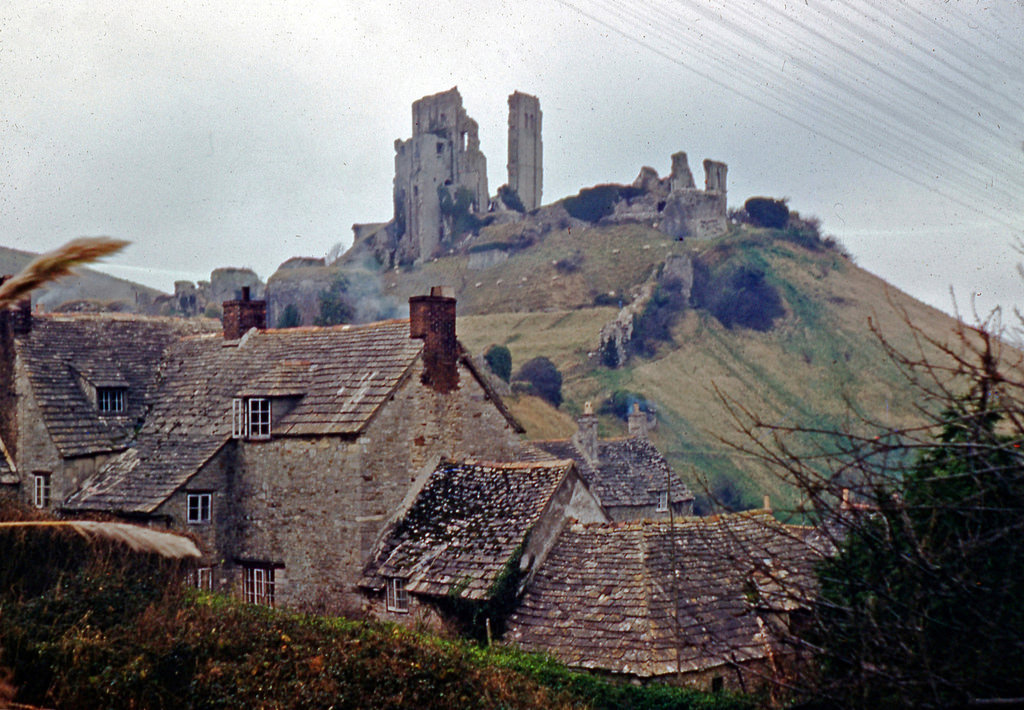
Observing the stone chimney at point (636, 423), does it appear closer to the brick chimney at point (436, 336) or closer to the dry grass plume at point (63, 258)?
the brick chimney at point (436, 336)

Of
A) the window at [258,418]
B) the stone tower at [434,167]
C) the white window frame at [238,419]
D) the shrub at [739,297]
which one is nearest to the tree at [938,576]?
the window at [258,418]

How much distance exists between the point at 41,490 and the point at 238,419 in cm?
590

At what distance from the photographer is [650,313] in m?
84.9

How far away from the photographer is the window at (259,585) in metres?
20.7

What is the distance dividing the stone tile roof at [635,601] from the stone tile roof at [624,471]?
2175 centimetres

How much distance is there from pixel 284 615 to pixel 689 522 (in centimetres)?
826

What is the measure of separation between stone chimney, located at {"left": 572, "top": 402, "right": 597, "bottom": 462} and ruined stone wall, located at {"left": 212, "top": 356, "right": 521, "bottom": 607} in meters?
20.6

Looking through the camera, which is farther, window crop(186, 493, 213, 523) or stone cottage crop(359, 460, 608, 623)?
window crop(186, 493, 213, 523)

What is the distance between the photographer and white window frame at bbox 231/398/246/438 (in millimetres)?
21547

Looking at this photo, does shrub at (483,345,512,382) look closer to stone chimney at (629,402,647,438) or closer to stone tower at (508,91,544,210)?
stone chimney at (629,402,647,438)

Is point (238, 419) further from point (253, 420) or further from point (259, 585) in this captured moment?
point (259, 585)

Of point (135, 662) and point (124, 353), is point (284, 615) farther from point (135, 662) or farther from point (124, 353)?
point (124, 353)

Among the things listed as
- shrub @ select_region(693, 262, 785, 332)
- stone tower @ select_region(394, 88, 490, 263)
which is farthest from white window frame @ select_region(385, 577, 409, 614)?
stone tower @ select_region(394, 88, 490, 263)

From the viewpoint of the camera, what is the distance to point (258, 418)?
2145cm
